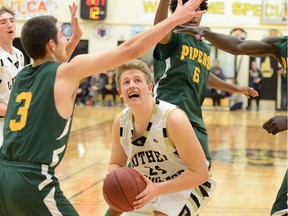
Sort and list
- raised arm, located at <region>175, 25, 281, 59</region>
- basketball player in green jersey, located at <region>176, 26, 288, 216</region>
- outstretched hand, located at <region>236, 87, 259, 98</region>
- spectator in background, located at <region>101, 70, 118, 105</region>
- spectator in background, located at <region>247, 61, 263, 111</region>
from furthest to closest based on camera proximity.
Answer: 1. spectator in background, located at <region>101, 70, 118, 105</region>
2. spectator in background, located at <region>247, 61, 263, 111</region>
3. outstretched hand, located at <region>236, 87, 259, 98</region>
4. raised arm, located at <region>175, 25, 281, 59</region>
5. basketball player in green jersey, located at <region>176, 26, 288, 216</region>

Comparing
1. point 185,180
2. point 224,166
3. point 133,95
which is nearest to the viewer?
point 185,180

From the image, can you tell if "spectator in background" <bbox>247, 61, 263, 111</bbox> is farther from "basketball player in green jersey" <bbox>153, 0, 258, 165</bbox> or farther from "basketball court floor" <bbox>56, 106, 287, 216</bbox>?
"basketball player in green jersey" <bbox>153, 0, 258, 165</bbox>

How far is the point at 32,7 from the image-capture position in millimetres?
24047

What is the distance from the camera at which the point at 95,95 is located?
23.7 m

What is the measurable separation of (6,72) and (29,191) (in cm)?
312

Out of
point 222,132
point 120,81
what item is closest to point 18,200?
point 120,81

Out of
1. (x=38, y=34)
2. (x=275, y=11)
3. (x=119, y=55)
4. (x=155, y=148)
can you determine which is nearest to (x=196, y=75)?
(x=155, y=148)

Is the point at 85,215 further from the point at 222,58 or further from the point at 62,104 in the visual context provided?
the point at 222,58

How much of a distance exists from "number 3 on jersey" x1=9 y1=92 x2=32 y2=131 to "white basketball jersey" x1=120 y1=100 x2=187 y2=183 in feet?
3.06

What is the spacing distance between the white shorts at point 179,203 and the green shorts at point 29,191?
3.17 feet

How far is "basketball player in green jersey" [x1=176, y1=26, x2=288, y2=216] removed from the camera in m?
3.98

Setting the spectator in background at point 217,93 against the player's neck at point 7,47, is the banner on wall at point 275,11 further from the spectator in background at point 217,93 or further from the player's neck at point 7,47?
the player's neck at point 7,47

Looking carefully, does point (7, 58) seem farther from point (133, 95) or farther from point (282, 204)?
point (282, 204)

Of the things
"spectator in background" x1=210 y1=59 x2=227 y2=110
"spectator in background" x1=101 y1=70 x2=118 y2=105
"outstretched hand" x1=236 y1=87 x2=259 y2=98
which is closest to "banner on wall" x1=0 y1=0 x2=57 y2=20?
"spectator in background" x1=101 y1=70 x2=118 y2=105
